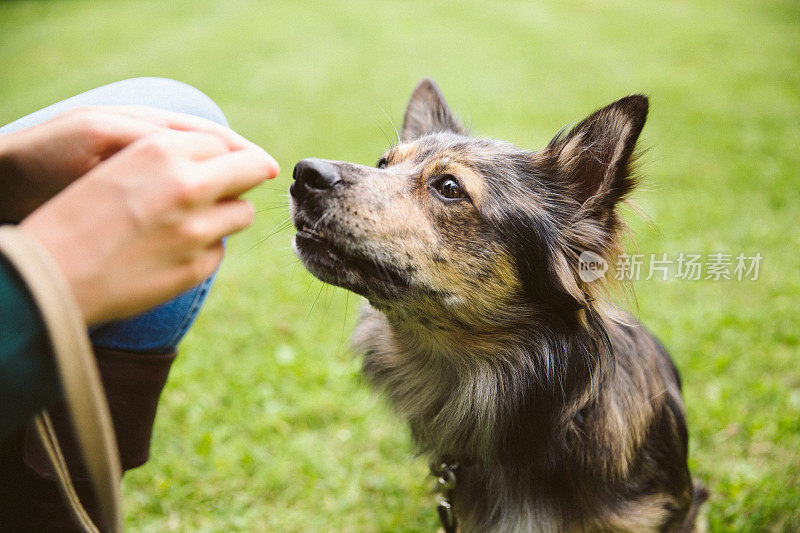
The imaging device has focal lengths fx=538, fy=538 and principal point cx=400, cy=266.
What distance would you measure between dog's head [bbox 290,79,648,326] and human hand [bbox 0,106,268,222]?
0.64 meters

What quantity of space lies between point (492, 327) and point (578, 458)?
1.99 feet

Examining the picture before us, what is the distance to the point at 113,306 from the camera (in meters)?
1.07

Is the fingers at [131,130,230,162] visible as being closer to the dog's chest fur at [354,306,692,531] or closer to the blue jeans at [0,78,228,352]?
the blue jeans at [0,78,228,352]

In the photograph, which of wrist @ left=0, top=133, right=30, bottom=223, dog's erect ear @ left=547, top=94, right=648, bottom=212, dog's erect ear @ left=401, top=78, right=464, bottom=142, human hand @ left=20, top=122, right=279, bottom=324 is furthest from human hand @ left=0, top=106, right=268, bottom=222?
dog's erect ear @ left=401, top=78, right=464, bottom=142

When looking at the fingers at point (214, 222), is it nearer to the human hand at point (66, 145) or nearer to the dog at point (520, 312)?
the human hand at point (66, 145)

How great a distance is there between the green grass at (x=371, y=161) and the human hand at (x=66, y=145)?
167 centimetres

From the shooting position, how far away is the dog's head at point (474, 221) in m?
1.92

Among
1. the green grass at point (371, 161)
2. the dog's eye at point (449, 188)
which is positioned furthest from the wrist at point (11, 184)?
the green grass at point (371, 161)

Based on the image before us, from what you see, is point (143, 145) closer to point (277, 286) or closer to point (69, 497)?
point (69, 497)

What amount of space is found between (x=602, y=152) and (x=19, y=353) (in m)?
1.86

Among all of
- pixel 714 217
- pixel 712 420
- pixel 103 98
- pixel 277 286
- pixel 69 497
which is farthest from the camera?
pixel 714 217

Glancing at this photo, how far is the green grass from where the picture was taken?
3051 mm

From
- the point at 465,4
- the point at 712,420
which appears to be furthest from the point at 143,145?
the point at 465,4

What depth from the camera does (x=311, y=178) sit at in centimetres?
192
